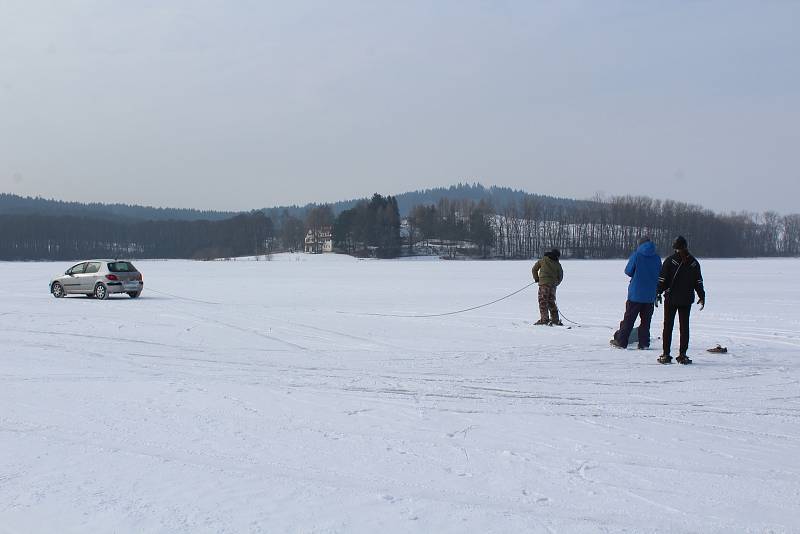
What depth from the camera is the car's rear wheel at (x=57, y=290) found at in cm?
2524

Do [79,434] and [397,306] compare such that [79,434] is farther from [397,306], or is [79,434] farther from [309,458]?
[397,306]

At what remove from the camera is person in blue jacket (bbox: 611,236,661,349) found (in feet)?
39.8

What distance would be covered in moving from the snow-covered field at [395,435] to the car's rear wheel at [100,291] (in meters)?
10.9

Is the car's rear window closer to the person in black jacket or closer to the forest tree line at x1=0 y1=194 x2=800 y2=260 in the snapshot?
the person in black jacket

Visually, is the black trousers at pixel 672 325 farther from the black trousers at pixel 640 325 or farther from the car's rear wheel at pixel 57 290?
the car's rear wheel at pixel 57 290

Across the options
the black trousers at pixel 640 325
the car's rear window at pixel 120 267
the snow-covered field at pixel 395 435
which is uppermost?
the car's rear window at pixel 120 267

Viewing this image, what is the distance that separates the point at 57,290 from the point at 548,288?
19.4 metres

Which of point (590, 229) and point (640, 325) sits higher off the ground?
point (590, 229)

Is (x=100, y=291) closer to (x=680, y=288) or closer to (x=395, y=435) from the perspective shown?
(x=680, y=288)

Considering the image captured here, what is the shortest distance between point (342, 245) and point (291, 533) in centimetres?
10871

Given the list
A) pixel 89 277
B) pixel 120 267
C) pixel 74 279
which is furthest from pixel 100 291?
pixel 74 279

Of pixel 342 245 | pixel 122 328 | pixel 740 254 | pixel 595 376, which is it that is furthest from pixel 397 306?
pixel 740 254

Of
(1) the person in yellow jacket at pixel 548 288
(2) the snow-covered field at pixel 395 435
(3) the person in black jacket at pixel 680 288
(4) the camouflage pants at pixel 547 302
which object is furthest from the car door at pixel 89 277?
(3) the person in black jacket at pixel 680 288

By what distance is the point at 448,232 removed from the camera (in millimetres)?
118438
